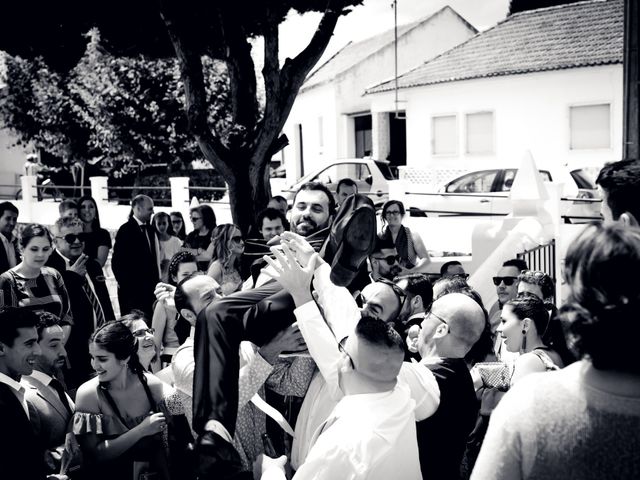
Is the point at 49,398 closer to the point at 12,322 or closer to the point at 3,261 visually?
the point at 12,322

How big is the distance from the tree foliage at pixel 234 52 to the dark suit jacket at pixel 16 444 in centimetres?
685

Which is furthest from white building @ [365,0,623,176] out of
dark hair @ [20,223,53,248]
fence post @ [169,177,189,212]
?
dark hair @ [20,223,53,248]

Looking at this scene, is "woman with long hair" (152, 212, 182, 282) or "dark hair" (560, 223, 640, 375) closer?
"dark hair" (560, 223, 640, 375)

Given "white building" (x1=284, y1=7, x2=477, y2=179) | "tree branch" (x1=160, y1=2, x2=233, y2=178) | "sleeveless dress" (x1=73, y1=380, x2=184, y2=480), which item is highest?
"white building" (x1=284, y1=7, x2=477, y2=179)

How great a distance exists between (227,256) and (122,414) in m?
2.83

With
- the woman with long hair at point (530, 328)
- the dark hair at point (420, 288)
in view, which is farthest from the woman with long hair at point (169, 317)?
the woman with long hair at point (530, 328)

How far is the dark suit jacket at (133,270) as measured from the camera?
26.6ft

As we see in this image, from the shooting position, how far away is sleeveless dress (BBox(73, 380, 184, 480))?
391 centimetres

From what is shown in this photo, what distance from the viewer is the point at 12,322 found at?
4.07 metres

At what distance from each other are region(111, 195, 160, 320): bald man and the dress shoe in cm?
498

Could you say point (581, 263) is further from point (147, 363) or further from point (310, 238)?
point (147, 363)

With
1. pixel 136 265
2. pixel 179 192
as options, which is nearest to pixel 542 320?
pixel 136 265

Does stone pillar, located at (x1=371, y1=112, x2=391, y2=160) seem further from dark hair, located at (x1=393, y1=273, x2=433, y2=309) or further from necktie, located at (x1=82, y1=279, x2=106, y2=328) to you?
dark hair, located at (x1=393, y1=273, x2=433, y2=309)

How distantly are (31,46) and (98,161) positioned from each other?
2241cm
